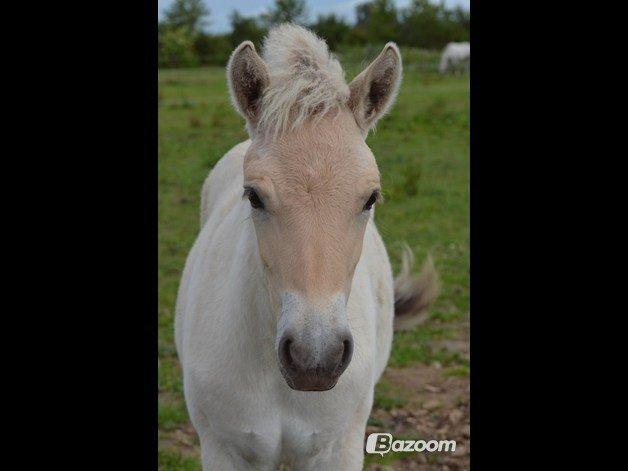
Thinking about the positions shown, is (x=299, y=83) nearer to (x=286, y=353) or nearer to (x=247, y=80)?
(x=247, y=80)

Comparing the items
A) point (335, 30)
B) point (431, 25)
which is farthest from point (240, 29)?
point (431, 25)

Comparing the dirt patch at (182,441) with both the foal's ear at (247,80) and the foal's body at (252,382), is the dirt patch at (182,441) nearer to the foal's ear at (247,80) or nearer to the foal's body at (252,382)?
the foal's body at (252,382)

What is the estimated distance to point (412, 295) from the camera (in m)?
4.52

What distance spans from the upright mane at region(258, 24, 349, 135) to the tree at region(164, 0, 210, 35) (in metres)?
15.4

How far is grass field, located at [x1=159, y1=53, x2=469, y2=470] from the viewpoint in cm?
427

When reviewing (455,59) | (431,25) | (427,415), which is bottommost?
(427,415)

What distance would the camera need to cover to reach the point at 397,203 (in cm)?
855

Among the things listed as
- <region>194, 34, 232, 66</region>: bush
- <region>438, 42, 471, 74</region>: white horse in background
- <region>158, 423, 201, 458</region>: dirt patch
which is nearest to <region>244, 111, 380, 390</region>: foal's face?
<region>158, 423, 201, 458</region>: dirt patch

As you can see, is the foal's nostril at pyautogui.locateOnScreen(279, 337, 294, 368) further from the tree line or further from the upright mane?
the tree line

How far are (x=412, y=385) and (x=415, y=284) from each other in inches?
30.9

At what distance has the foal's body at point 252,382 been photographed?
248cm

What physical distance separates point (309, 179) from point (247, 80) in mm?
502

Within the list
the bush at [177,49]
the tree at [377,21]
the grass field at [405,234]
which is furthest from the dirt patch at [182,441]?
the tree at [377,21]
